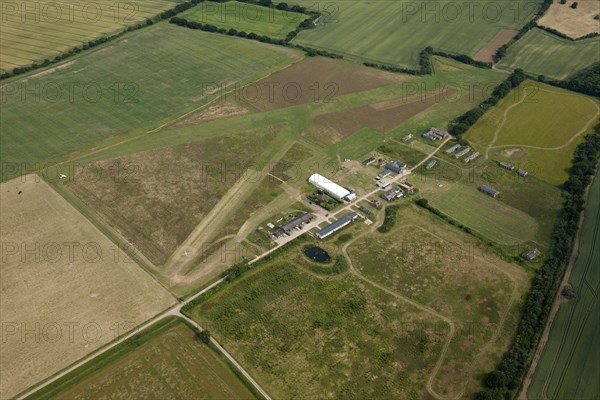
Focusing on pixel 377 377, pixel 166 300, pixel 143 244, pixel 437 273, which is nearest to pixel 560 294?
pixel 437 273

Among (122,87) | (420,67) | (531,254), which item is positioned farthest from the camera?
(420,67)

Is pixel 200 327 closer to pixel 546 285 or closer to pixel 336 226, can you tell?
pixel 336 226

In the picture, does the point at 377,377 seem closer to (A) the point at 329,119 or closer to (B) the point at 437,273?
(B) the point at 437,273

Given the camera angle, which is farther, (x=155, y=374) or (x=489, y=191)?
(x=489, y=191)

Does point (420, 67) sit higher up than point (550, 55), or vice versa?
point (550, 55)

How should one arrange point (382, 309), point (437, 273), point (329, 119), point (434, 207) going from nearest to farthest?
1. point (382, 309)
2. point (437, 273)
3. point (434, 207)
4. point (329, 119)

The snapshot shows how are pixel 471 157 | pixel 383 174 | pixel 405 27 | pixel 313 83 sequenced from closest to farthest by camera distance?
1. pixel 383 174
2. pixel 471 157
3. pixel 313 83
4. pixel 405 27

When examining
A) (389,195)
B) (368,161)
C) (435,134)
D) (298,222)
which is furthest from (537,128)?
(298,222)
